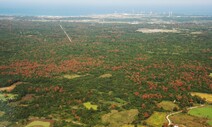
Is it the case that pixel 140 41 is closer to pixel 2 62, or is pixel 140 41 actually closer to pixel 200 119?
pixel 2 62

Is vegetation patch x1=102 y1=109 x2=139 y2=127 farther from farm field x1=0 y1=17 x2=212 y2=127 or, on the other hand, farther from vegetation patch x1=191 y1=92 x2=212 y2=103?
vegetation patch x1=191 y1=92 x2=212 y2=103

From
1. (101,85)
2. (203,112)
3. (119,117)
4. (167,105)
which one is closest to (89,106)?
(119,117)

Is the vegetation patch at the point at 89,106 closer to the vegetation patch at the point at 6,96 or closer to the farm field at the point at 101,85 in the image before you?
the farm field at the point at 101,85

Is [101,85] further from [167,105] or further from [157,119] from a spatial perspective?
[157,119]

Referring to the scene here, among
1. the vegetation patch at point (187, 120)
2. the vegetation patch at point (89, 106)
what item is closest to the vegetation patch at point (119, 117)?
the vegetation patch at point (89, 106)

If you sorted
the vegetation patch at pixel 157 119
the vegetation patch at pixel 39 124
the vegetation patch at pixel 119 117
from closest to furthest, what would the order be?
the vegetation patch at pixel 39 124
the vegetation patch at pixel 157 119
the vegetation patch at pixel 119 117

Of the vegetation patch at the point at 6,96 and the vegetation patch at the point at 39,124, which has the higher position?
the vegetation patch at the point at 6,96
